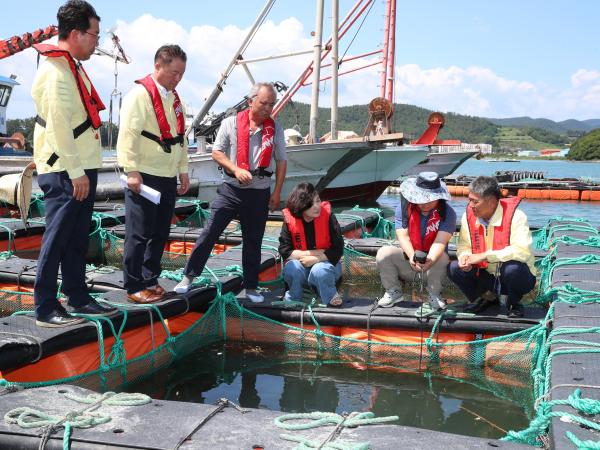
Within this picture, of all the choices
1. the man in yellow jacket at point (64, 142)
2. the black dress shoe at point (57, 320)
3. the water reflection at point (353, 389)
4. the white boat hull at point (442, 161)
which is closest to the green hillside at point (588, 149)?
the white boat hull at point (442, 161)

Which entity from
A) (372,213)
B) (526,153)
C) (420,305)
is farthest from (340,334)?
(526,153)

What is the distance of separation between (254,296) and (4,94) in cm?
1792

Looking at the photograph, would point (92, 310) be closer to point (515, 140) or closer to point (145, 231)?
point (145, 231)

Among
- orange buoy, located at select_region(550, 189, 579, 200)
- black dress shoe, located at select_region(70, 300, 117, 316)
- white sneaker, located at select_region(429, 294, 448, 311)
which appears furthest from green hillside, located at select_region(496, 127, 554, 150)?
black dress shoe, located at select_region(70, 300, 117, 316)

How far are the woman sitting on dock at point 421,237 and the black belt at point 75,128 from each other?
2.20 meters

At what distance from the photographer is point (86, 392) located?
275 centimetres

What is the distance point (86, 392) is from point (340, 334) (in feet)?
7.71

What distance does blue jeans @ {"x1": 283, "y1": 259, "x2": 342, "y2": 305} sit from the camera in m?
4.84

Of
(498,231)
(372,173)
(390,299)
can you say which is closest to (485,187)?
(498,231)

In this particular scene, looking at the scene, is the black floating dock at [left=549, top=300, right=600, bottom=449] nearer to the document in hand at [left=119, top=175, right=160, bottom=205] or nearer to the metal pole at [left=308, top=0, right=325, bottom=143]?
the document in hand at [left=119, top=175, right=160, bottom=205]

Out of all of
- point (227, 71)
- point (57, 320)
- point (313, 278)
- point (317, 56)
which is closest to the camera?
point (57, 320)

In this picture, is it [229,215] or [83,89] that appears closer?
[83,89]

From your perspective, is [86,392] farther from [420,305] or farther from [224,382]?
[420,305]

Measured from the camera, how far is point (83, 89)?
368 cm
